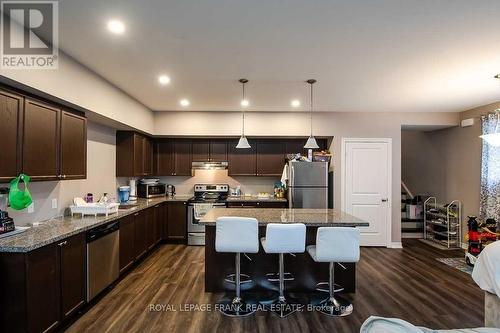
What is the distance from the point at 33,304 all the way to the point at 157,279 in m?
1.78

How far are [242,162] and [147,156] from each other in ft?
6.39

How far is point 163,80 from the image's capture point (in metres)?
3.70

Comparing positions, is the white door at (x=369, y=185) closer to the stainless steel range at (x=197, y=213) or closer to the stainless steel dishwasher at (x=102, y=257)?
the stainless steel range at (x=197, y=213)

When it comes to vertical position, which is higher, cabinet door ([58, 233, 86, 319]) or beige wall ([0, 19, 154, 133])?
beige wall ([0, 19, 154, 133])

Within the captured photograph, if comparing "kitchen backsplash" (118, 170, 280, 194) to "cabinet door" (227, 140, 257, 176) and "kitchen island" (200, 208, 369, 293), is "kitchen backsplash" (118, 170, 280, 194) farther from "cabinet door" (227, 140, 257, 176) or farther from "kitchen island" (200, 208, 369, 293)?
"kitchen island" (200, 208, 369, 293)

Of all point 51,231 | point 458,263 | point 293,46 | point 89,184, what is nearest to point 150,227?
point 89,184

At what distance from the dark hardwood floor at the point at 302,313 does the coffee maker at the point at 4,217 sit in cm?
110

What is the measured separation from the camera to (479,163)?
5000 mm

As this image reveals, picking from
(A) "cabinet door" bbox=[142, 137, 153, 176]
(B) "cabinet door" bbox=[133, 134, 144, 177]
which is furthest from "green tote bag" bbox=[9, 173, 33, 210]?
(A) "cabinet door" bbox=[142, 137, 153, 176]

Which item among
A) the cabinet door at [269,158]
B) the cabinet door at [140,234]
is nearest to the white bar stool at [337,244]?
the cabinet door at [140,234]

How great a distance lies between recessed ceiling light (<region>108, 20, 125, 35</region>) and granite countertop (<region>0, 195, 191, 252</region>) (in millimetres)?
1856

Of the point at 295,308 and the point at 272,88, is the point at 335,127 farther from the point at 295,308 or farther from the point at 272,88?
the point at 295,308

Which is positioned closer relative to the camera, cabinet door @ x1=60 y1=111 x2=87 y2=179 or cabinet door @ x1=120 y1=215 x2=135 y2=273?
cabinet door @ x1=60 y1=111 x2=87 y2=179

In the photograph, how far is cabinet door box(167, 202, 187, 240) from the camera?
219 inches
